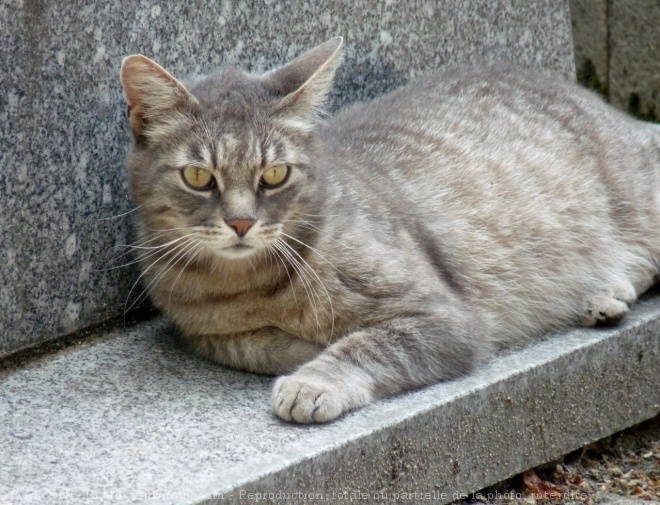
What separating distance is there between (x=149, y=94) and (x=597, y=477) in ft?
6.94

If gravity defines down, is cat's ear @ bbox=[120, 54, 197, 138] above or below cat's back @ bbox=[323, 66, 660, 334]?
above

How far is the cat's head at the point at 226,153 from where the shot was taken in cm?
343

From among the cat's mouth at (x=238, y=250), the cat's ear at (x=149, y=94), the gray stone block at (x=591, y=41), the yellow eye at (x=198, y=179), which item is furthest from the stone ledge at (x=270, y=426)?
the gray stone block at (x=591, y=41)

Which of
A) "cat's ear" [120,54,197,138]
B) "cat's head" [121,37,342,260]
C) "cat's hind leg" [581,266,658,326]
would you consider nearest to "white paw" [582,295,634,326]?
"cat's hind leg" [581,266,658,326]

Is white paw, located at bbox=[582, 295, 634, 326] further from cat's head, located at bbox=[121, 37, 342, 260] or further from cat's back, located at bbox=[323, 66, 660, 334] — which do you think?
cat's head, located at bbox=[121, 37, 342, 260]

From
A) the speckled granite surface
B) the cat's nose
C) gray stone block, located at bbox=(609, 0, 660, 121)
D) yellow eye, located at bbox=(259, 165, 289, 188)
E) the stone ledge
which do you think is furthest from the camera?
gray stone block, located at bbox=(609, 0, 660, 121)

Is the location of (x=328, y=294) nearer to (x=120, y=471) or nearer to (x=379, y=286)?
(x=379, y=286)

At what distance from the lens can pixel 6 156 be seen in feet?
12.1

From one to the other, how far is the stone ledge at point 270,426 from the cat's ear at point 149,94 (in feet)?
2.77

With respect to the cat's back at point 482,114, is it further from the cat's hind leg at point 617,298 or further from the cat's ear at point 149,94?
the cat's ear at point 149,94

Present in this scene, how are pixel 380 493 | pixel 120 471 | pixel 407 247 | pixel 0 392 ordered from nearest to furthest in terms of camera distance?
pixel 120 471 < pixel 380 493 < pixel 0 392 < pixel 407 247

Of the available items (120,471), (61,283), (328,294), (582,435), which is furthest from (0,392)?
(582,435)

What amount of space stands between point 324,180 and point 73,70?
95 cm

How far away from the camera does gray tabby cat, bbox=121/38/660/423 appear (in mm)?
3463
